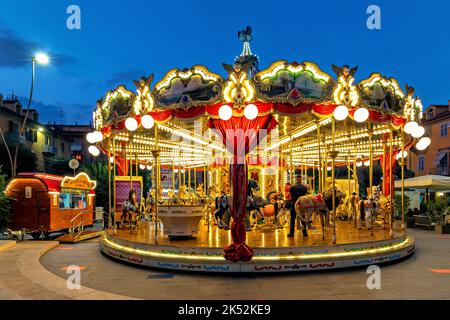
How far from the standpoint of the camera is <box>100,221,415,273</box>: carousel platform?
8672 mm

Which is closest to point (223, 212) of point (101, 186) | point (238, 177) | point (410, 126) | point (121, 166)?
point (238, 177)

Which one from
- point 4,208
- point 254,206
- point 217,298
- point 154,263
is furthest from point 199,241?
point 4,208

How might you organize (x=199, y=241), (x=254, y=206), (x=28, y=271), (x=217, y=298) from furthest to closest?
(x=254, y=206) → (x=199, y=241) → (x=28, y=271) → (x=217, y=298)

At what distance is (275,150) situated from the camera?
61.2 feet

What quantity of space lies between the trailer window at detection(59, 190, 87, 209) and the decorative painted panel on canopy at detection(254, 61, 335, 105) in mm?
10402

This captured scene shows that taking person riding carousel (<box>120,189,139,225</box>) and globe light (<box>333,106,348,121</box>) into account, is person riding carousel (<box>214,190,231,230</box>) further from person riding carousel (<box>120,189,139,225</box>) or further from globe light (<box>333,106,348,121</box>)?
globe light (<box>333,106,348,121</box>)

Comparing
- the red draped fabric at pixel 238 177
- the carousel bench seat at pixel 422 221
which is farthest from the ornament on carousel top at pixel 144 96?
the carousel bench seat at pixel 422 221

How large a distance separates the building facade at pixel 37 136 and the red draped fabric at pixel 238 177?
24719mm

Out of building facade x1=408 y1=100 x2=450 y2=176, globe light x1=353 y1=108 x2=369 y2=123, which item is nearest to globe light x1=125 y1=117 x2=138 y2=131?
globe light x1=353 y1=108 x2=369 y2=123

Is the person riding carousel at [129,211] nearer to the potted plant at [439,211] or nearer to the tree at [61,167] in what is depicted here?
the potted plant at [439,211]

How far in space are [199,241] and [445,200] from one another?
49.6ft

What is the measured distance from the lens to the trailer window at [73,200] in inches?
639

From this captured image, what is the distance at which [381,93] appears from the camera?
10.7 metres
